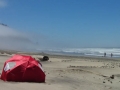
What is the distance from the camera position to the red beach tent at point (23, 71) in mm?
7133

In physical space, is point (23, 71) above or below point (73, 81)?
above

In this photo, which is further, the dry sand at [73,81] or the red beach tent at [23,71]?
the red beach tent at [23,71]

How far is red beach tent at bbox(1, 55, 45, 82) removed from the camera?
7133 mm

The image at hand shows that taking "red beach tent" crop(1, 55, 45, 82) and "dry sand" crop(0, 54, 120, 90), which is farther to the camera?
"red beach tent" crop(1, 55, 45, 82)

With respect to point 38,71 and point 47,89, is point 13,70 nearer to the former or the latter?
point 38,71

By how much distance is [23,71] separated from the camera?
23.5 ft

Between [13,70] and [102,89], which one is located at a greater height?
[13,70]

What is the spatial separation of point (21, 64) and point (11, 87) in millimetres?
1327

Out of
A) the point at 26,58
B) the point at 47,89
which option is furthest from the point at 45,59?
the point at 47,89

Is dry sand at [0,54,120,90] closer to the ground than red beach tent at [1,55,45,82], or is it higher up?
closer to the ground

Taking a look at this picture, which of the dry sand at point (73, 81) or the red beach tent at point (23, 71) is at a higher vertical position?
the red beach tent at point (23, 71)

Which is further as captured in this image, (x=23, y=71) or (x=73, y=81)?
(x=73, y=81)

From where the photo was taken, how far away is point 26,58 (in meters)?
7.73

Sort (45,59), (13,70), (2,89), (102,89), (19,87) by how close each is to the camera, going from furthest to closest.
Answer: (45,59), (102,89), (13,70), (19,87), (2,89)
